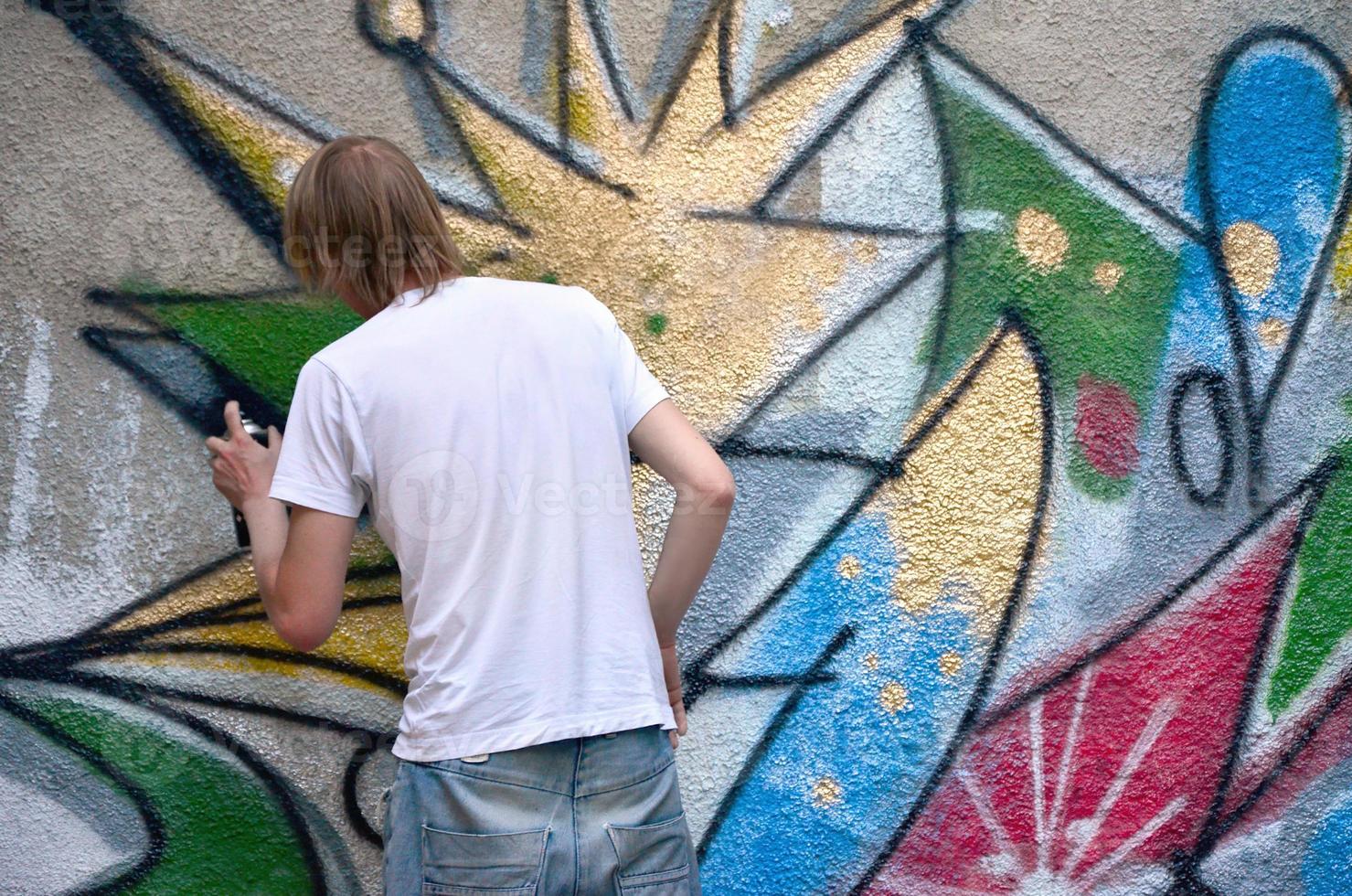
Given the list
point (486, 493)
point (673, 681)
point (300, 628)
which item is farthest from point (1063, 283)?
point (300, 628)

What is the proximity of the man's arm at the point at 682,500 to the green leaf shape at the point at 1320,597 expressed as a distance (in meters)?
1.31

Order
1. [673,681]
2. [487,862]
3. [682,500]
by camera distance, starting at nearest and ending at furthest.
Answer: [487,862], [682,500], [673,681]

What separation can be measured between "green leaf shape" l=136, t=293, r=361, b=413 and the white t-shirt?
25.3 inches

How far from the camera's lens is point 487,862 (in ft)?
4.78

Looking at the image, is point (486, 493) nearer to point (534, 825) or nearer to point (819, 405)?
point (534, 825)

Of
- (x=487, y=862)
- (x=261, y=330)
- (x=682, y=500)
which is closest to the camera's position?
(x=487, y=862)

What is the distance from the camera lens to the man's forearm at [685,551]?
5.13ft

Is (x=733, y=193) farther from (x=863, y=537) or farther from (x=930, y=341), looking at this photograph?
(x=863, y=537)

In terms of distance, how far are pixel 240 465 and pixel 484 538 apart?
537mm

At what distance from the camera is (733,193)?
215 centimetres

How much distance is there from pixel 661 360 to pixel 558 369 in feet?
2.18

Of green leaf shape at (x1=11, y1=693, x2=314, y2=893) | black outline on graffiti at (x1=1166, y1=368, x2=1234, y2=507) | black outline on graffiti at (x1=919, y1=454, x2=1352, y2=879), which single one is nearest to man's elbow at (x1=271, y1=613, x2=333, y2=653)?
green leaf shape at (x1=11, y1=693, x2=314, y2=893)

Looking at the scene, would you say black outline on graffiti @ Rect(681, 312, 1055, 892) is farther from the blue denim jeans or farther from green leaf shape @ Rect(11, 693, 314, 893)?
green leaf shape @ Rect(11, 693, 314, 893)

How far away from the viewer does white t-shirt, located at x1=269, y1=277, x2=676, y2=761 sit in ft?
4.82
